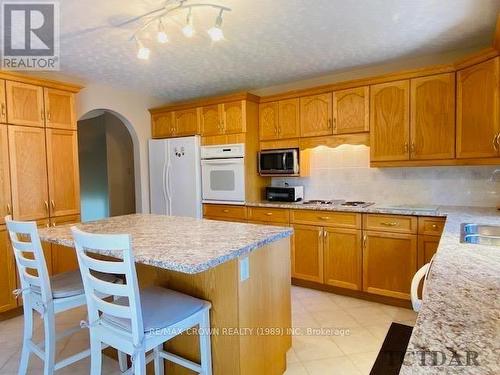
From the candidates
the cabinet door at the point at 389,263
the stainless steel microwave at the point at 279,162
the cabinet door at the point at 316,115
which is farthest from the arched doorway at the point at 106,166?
the cabinet door at the point at 389,263

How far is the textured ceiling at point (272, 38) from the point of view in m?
2.12

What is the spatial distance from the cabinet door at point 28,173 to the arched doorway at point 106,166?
2.69 m

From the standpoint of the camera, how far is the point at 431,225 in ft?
8.87

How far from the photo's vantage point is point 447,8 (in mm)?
2156

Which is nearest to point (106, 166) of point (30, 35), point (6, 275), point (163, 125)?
point (163, 125)

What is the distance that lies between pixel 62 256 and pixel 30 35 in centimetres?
199

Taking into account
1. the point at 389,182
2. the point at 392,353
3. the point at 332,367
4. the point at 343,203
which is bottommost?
the point at 332,367

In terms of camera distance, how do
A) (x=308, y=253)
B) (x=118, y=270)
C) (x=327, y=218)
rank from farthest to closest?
(x=308, y=253) < (x=327, y=218) < (x=118, y=270)

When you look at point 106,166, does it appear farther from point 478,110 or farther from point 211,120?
point 478,110

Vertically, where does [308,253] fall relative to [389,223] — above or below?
below

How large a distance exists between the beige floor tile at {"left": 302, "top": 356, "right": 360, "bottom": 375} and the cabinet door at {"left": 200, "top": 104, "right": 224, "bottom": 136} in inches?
107

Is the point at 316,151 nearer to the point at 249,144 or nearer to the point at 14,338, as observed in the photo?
the point at 249,144

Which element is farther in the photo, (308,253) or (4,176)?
(308,253)

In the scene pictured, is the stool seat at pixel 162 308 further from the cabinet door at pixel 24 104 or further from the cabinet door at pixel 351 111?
the cabinet door at pixel 351 111
